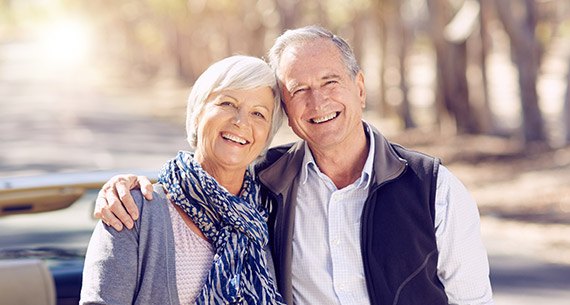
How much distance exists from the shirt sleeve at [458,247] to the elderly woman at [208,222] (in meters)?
0.56

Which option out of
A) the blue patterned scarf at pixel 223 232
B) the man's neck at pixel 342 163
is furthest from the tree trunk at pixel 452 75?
the blue patterned scarf at pixel 223 232

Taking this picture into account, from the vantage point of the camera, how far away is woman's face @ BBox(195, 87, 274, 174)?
3285 millimetres

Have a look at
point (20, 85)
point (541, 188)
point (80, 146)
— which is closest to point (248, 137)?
point (541, 188)

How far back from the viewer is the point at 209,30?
173 ft

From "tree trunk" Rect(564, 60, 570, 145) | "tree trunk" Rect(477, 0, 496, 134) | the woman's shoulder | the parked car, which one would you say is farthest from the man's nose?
"tree trunk" Rect(477, 0, 496, 134)

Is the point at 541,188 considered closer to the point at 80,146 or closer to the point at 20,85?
the point at 80,146

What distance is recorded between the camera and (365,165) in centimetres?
→ 354

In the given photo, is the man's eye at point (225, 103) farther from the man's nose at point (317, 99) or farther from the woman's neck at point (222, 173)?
the man's nose at point (317, 99)

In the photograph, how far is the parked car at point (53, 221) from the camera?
4469 millimetres

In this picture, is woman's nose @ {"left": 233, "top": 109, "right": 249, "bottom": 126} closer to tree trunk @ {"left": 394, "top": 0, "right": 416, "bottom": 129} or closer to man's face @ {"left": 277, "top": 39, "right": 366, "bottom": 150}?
man's face @ {"left": 277, "top": 39, "right": 366, "bottom": 150}

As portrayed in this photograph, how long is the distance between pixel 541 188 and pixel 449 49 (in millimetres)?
7308

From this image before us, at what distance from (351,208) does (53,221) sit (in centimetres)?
209

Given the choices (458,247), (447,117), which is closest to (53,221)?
(458,247)

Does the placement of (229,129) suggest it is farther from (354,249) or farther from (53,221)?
(53,221)
